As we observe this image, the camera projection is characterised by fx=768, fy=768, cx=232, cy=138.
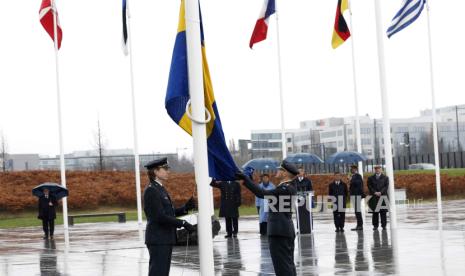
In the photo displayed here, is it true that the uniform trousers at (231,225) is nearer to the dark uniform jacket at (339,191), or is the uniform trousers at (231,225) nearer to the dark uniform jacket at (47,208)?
the dark uniform jacket at (339,191)

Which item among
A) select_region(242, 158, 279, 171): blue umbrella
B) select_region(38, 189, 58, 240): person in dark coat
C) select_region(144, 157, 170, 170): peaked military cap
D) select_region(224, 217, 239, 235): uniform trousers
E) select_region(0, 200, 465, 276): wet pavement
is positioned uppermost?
select_region(144, 157, 170, 170): peaked military cap

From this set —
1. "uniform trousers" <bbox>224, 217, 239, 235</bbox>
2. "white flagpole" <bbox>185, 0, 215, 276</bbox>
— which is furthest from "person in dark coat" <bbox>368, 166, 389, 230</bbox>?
"white flagpole" <bbox>185, 0, 215, 276</bbox>

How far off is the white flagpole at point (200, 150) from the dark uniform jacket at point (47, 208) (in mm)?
19527

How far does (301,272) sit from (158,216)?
5.40m

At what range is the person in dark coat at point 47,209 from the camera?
2566 centimetres

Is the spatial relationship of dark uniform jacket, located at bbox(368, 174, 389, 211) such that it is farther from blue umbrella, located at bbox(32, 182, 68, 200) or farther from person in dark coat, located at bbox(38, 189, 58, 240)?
person in dark coat, located at bbox(38, 189, 58, 240)

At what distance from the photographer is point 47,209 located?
25516 millimetres

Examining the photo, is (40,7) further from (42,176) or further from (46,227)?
(42,176)

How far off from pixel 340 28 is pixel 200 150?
20.6m

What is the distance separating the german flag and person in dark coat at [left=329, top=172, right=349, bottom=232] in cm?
579

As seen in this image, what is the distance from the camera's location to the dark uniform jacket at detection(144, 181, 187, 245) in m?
8.76

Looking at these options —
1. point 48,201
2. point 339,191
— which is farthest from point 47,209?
point 339,191

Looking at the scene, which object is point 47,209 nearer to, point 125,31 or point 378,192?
point 125,31

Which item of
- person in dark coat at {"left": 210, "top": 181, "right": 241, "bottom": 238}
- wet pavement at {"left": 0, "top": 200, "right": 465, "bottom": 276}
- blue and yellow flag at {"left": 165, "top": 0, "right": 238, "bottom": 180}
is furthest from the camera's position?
person in dark coat at {"left": 210, "top": 181, "right": 241, "bottom": 238}
